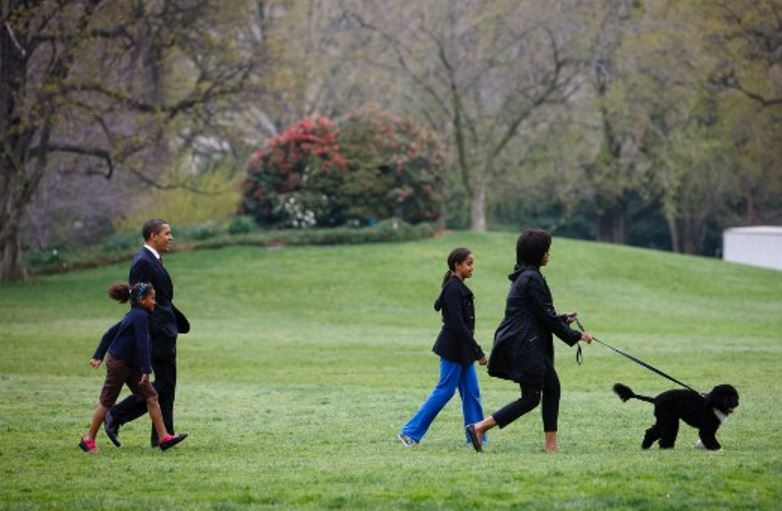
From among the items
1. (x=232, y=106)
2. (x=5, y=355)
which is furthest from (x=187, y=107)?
(x=5, y=355)

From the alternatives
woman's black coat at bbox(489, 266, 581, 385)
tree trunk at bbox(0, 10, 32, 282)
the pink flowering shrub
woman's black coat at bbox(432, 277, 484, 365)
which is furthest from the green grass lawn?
tree trunk at bbox(0, 10, 32, 282)

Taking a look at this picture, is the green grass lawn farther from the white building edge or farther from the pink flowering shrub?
the white building edge

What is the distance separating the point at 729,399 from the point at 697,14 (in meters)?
41.3

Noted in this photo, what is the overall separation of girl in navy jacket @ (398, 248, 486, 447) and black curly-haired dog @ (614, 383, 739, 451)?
5.12ft

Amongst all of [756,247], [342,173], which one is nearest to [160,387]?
[342,173]

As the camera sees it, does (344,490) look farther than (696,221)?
No

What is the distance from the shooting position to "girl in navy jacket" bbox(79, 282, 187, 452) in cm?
1248

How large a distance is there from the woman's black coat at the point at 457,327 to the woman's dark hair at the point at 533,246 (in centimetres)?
101

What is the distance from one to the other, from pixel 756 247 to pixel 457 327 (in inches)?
1682

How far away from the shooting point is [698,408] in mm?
11992

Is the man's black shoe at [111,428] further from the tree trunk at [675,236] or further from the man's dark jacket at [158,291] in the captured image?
the tree trunk at [675,236]

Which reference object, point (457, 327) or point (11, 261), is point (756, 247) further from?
point (457, 327)

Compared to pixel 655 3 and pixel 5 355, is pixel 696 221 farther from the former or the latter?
pixel 5 355

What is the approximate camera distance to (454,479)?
1026cm
